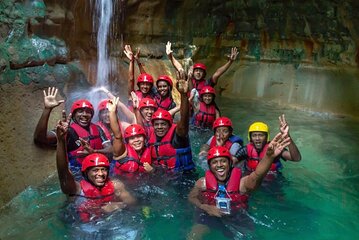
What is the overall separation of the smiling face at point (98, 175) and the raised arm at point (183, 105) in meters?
1.12

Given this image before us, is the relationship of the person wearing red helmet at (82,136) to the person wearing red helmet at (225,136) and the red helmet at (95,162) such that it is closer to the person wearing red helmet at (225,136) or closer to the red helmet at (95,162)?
the red helmet at (95,162)

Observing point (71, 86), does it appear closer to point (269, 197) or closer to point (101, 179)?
point (101, 179)

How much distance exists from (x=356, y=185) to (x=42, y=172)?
A: 497 cm

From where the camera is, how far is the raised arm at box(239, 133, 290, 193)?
4.36 m

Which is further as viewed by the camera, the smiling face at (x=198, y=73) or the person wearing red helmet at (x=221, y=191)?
the smiling face at (x=198, y=73)

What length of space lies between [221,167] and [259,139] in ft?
4.09

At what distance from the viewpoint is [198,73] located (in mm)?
9227

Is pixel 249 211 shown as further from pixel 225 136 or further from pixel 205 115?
pixel 205 115

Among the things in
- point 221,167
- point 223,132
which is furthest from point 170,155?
point 221,167

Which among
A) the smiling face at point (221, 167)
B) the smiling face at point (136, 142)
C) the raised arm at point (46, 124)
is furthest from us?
the smiling face at point (136, 142)

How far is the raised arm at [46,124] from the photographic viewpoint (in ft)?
16.6

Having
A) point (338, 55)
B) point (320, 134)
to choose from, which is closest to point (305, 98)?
point (338, 55)

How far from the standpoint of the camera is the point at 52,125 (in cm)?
634

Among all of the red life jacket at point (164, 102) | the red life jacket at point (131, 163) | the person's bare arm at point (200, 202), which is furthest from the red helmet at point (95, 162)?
the red life jacket at point (164, 102)
